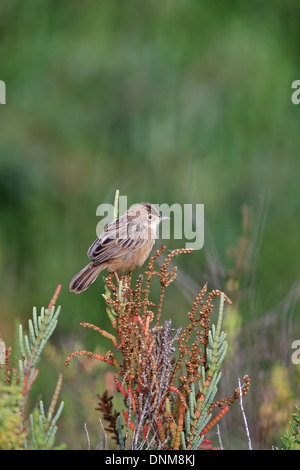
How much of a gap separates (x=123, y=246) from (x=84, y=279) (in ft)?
1.17

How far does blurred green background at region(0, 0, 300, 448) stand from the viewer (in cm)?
835

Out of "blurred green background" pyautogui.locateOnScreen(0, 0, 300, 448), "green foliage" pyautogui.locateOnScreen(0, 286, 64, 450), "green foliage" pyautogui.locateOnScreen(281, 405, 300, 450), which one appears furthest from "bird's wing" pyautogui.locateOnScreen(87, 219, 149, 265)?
"blurred green background" pyautogui.locateOnScreen(0, 0, 300, 448)

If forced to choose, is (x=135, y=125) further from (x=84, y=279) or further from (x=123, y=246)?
(x=84, y=279)

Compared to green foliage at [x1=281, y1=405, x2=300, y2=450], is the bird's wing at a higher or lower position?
higher

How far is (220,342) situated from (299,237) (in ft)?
21.3

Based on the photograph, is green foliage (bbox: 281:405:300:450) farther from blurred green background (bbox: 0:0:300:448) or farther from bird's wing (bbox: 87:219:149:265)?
blurred green background (bbox: 0:0:300:448)

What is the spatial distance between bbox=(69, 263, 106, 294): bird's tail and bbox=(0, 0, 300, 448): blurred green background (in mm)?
3402

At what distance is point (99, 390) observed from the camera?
12.1 ft

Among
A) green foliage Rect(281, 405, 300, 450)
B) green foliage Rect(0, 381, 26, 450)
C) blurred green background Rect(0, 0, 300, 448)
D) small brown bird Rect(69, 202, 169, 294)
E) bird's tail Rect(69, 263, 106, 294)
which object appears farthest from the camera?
blurred green background Rect(0, 0, 300, 448)

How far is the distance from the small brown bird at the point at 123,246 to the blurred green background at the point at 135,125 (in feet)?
10.2

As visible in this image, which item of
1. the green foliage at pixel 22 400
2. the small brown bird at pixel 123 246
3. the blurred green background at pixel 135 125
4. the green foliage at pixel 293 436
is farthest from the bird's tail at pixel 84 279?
the blurred green background at pixel 135 125

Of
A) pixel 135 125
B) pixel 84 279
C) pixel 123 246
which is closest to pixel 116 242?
pixel 123 246

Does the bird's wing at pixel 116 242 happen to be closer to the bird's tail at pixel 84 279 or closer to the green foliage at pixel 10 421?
the bird's tail at pixel 84 279

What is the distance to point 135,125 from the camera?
30.5 ft
